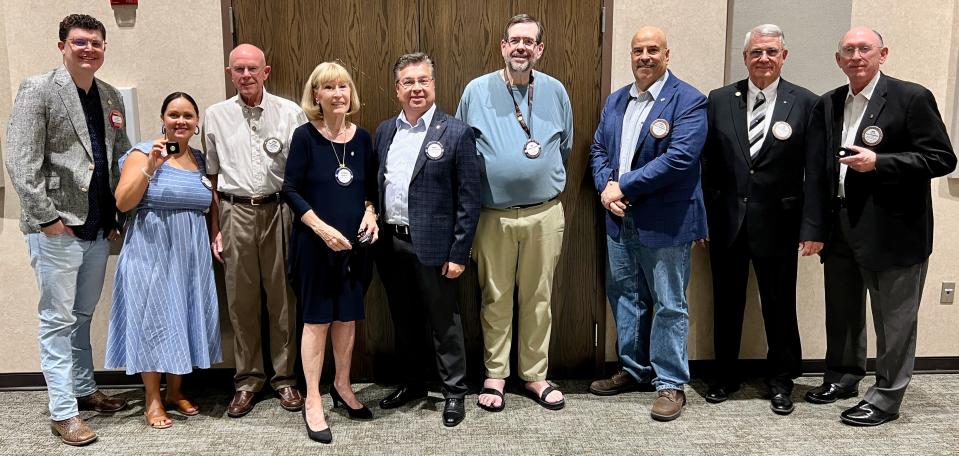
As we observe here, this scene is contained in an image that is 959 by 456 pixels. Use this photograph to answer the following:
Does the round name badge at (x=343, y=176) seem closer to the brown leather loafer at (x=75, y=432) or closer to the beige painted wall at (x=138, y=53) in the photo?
the beige painted wall at (x=138, y=53)

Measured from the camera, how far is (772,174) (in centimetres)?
323

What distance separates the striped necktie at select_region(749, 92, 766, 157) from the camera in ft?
10.7

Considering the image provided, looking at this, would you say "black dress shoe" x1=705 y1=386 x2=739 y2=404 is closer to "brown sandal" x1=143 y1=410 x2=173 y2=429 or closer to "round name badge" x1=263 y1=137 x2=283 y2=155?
"round name badge" x1=263 y1=137 x2=283 y2=155

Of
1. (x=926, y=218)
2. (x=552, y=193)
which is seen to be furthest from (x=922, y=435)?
(x=552, y=193)

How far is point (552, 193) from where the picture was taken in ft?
10.8

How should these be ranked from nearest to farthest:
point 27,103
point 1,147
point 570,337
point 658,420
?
point 27,103 < point 658,420 < point 1,147 < point 570,337

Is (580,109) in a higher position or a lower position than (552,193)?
higher

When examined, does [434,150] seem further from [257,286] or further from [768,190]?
[768,190]

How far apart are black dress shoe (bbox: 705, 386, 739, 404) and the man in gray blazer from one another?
8.96ft

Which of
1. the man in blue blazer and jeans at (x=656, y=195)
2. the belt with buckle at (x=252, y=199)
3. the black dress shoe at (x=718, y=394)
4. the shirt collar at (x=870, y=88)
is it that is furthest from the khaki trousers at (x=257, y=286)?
the shirt collar at (x=870, y=88)

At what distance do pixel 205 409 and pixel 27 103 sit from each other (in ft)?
4.95

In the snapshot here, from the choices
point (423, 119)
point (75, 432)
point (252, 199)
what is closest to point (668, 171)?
point (423, 119)

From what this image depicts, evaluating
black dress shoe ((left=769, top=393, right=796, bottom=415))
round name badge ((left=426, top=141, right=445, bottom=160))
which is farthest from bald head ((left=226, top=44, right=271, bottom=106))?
black dress shoe ((left=769, top=393, right=796, bottom=415))

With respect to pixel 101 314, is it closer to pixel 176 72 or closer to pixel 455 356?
pixel 176 72
